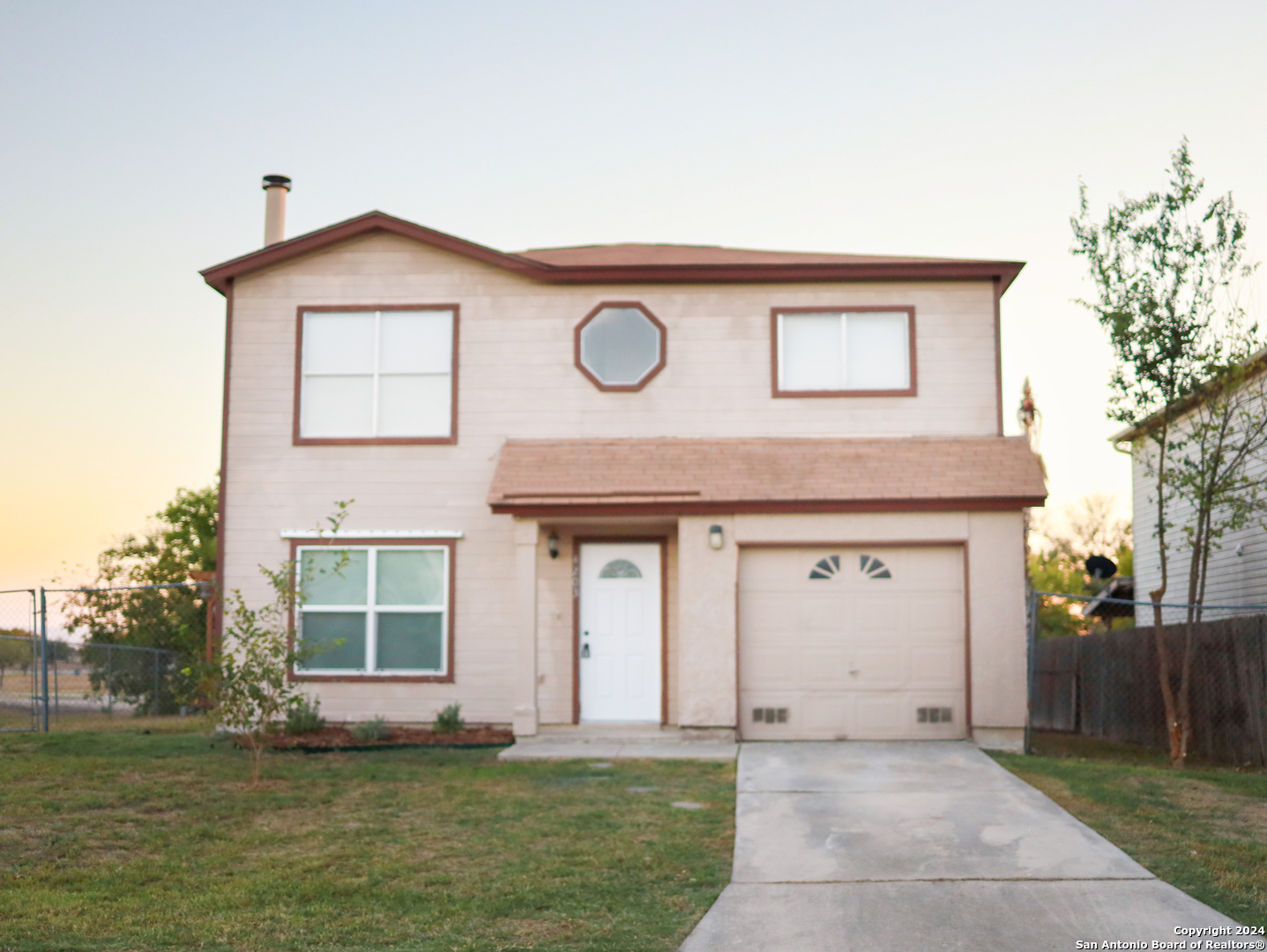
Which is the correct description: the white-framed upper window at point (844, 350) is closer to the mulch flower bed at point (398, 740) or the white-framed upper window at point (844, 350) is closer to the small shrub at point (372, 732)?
the mulch flower bed at point (398, 740)

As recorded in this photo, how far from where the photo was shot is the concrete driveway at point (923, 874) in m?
6.14

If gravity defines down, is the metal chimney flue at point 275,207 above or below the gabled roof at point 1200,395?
above

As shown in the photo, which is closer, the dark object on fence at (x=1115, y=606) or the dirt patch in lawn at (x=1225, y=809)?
the dirt patch in lawn at (x=1225, y=809)

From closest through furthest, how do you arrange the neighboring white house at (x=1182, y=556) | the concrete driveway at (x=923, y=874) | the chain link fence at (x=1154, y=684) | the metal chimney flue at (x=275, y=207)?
1. the concrete driveway at (x=923, y=874)
2. the chain link fence at (x=1154, y=684)
3. the metal chimney flue at (x=275, y=207)
4. the neighboring white house at (x=1182, y=556)

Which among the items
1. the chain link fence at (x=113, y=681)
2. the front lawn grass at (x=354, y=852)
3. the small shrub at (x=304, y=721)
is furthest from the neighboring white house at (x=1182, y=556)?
the chain link fence at (x=113, y=681)

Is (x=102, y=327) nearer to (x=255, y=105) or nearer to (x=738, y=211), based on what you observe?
(x=255, y=105)

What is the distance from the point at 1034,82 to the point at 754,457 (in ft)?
22.9

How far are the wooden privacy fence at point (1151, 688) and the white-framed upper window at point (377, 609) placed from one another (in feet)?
23.3

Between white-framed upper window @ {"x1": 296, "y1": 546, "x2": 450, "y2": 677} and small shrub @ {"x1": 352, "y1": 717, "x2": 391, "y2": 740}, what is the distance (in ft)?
2.45

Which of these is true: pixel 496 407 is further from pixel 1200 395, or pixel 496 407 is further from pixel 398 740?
pixel 1200 395

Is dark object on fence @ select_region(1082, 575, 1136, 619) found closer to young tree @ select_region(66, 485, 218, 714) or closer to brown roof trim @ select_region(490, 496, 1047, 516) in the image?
brown roof trim @ select_region(490, 496, 1047, 516)

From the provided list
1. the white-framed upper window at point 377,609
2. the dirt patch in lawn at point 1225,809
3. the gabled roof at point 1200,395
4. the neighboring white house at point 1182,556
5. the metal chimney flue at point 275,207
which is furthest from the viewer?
the neighboring white house at point 1182,556

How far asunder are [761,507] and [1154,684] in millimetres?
6458

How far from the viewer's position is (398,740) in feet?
43.8
